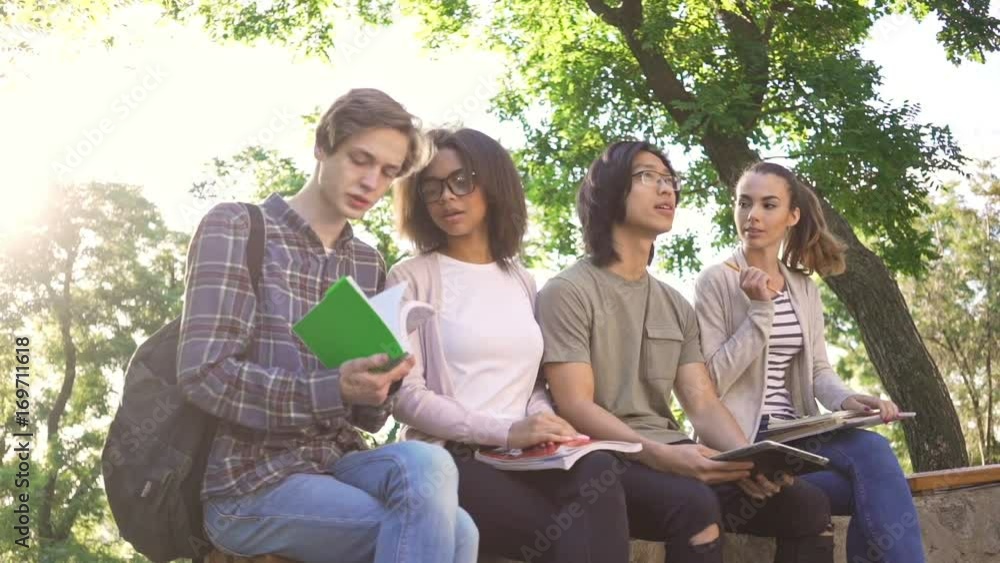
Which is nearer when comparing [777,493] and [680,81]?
[777,493]

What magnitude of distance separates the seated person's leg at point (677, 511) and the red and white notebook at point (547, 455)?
148mm

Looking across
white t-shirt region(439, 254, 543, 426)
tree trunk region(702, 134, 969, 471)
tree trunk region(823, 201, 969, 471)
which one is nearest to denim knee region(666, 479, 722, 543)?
white t-shirt region(439, 254, 543, 426)

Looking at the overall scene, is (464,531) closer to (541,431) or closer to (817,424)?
(541,431)

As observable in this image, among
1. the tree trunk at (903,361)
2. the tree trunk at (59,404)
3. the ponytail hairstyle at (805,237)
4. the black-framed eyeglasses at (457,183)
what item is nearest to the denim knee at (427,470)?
the black-framed eyeglasses at (457,183)

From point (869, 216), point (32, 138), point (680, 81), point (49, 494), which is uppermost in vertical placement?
point (32, 138)

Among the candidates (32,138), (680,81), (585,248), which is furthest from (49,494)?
(585,248)

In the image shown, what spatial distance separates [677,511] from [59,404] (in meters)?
19.5

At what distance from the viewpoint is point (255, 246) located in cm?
302

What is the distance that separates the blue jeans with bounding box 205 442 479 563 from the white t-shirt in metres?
0.74

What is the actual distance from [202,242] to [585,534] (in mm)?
1353

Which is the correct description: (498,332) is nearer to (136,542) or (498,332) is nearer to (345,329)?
(345,329)

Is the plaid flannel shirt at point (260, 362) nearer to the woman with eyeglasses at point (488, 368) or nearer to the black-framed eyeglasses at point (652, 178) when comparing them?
the woman with eyeglasses at point (488, 368)

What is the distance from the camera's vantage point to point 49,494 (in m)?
19.8

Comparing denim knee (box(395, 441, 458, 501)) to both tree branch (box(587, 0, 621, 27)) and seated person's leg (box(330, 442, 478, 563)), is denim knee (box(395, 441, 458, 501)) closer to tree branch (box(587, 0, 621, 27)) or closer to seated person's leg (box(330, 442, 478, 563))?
seated person's leg (box(330, 442, 478, 563))
